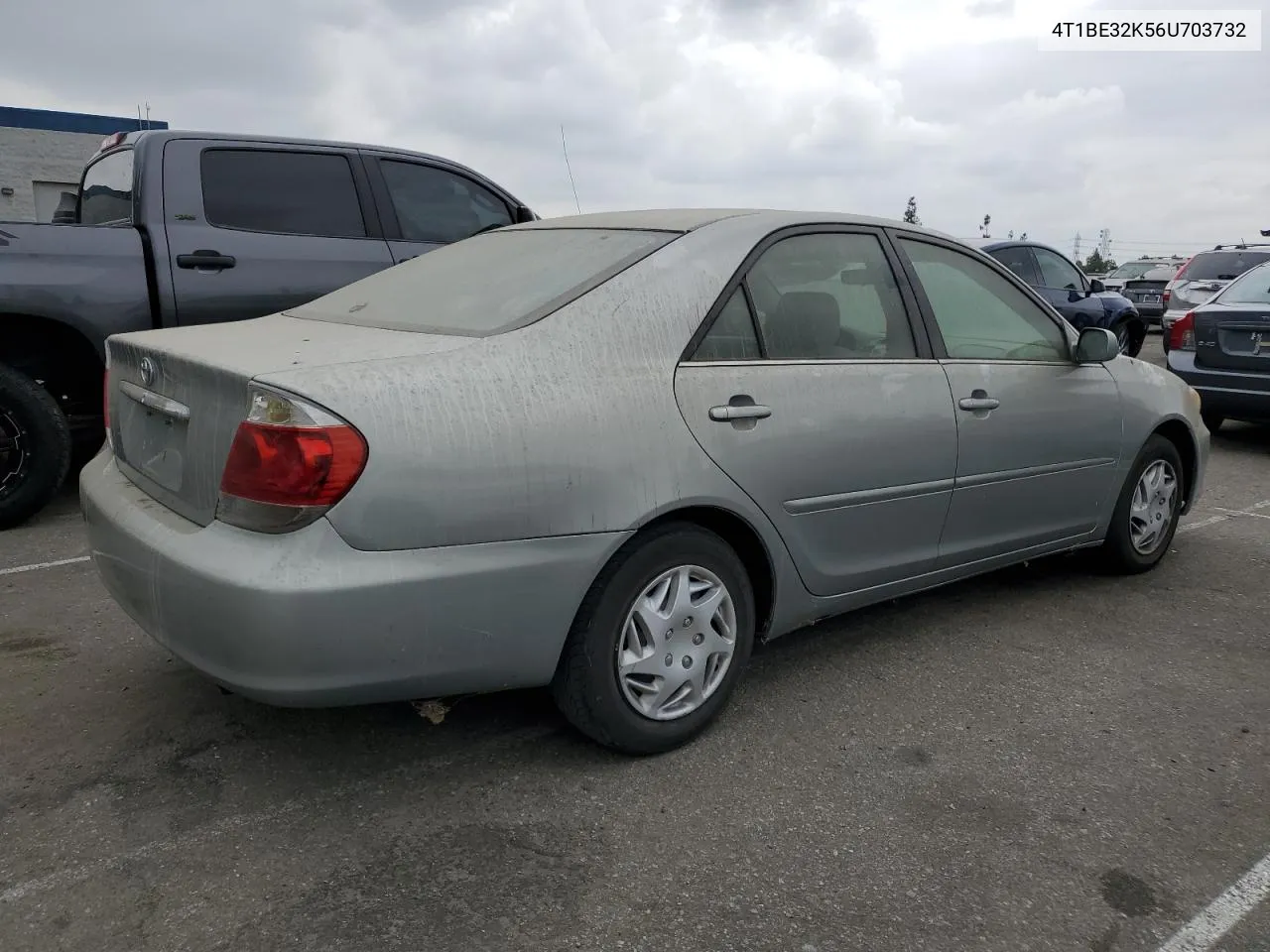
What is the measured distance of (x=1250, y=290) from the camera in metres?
8.45

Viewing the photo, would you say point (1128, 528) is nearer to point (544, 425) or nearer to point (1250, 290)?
point (544, 425)

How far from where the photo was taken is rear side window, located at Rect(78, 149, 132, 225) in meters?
5.51

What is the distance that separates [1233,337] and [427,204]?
19.9 ft

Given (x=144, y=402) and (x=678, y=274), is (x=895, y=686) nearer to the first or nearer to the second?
(x=678, y=274)

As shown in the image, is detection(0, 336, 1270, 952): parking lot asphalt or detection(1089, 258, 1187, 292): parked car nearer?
detection(0, 336, 1270, 952): parking lot asphalt

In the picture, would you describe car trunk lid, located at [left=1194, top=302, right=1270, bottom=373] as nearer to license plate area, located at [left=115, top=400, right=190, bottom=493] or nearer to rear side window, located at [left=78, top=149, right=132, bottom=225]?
rear side window, located at [left=78, top=149, right=132, bottom=225]

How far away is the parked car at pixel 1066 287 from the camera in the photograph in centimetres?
1088

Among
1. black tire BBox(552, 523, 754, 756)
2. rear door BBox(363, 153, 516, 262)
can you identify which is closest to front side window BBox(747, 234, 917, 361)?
black tire BBox(552, 523, 754, 756)

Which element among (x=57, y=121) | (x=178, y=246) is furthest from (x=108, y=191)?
(x=57, y=121)

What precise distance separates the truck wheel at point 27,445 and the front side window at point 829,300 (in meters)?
3.59

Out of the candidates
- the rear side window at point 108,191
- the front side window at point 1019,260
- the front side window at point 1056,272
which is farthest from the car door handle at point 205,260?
the front side window at point 1056,272

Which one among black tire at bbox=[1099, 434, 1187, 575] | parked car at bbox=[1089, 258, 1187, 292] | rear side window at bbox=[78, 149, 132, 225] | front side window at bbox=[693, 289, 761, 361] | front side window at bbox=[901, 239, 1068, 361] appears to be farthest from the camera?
parked car at bbox=[1089, 258, 1187, 292]

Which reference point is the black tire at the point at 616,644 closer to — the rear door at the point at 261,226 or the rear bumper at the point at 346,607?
the rear bumper at the point at 346,607

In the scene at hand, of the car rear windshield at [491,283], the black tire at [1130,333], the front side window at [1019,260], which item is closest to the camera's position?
the car rear windshield at [491,283]
